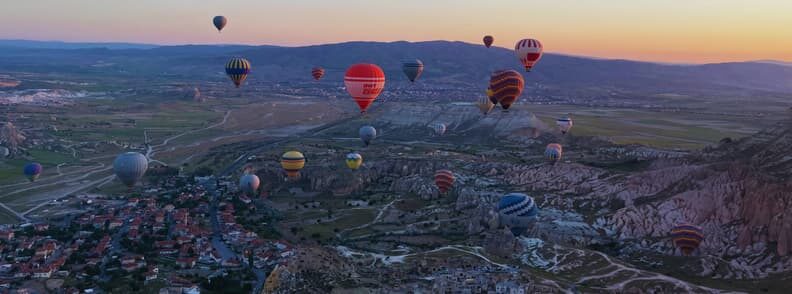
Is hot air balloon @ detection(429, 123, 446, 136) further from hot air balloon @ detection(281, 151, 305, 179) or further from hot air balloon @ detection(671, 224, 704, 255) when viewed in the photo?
hot air balloon @ detection(671, 224, 704, 255)

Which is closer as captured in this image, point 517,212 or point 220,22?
point 517,212

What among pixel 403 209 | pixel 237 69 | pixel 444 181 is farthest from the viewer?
pixel 237 69

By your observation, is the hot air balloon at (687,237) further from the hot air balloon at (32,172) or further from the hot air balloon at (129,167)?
the hot air balloon at (32,172)

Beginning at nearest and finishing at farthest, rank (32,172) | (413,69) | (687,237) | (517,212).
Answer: (687,237)
(517,212)
(32,172)
(413,69)

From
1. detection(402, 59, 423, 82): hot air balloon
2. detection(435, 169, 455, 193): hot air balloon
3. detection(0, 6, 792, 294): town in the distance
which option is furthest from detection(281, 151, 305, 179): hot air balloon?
detection(402, 59, 423, 82): hot air balloon

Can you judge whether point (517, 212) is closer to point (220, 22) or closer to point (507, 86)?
point (507, 86)

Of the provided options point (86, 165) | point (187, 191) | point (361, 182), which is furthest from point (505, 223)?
point (86, 165)

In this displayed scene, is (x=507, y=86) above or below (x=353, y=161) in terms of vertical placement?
above

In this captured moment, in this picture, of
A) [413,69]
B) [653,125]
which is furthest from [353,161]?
[653,125]
